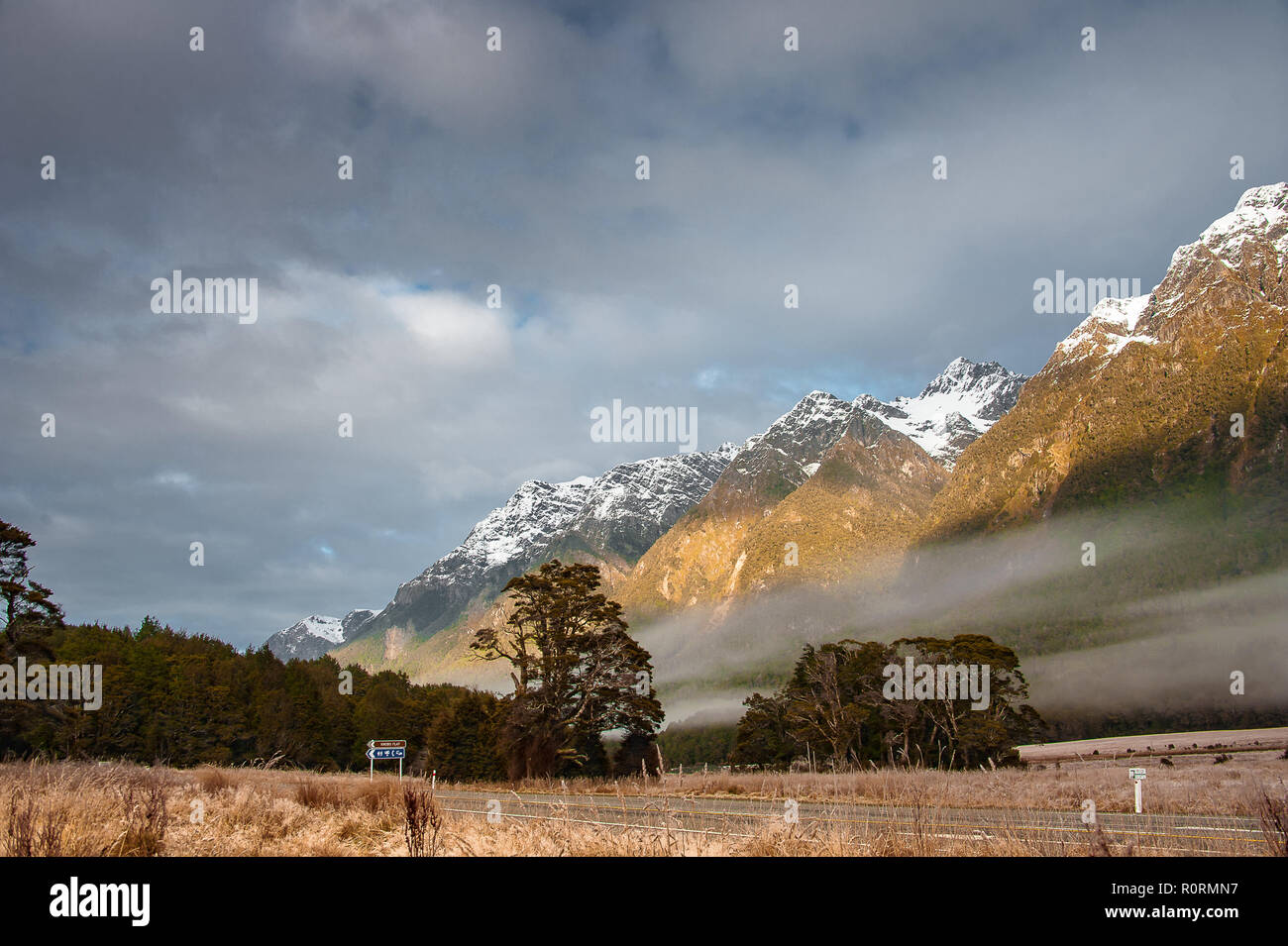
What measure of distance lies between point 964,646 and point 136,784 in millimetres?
56122

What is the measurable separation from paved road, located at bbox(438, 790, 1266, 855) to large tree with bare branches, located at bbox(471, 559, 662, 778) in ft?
73.2

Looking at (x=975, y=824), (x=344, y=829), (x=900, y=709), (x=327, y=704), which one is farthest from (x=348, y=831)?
(x=327, y=704)

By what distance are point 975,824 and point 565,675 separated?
1269 inches

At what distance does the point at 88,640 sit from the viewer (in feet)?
294

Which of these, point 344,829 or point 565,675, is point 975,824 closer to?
point 344,829

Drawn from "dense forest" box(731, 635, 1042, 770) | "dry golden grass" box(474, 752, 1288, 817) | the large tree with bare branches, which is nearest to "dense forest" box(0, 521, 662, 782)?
the large tree with bare branches

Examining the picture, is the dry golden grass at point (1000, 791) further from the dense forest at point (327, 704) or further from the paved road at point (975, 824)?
the dense forest at point (327, 704)

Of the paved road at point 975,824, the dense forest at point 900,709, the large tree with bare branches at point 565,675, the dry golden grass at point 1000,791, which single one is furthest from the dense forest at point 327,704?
the dense forest at point 900,709

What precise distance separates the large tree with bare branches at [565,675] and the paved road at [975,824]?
22301 millimetres

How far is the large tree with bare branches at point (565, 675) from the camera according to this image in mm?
43594
